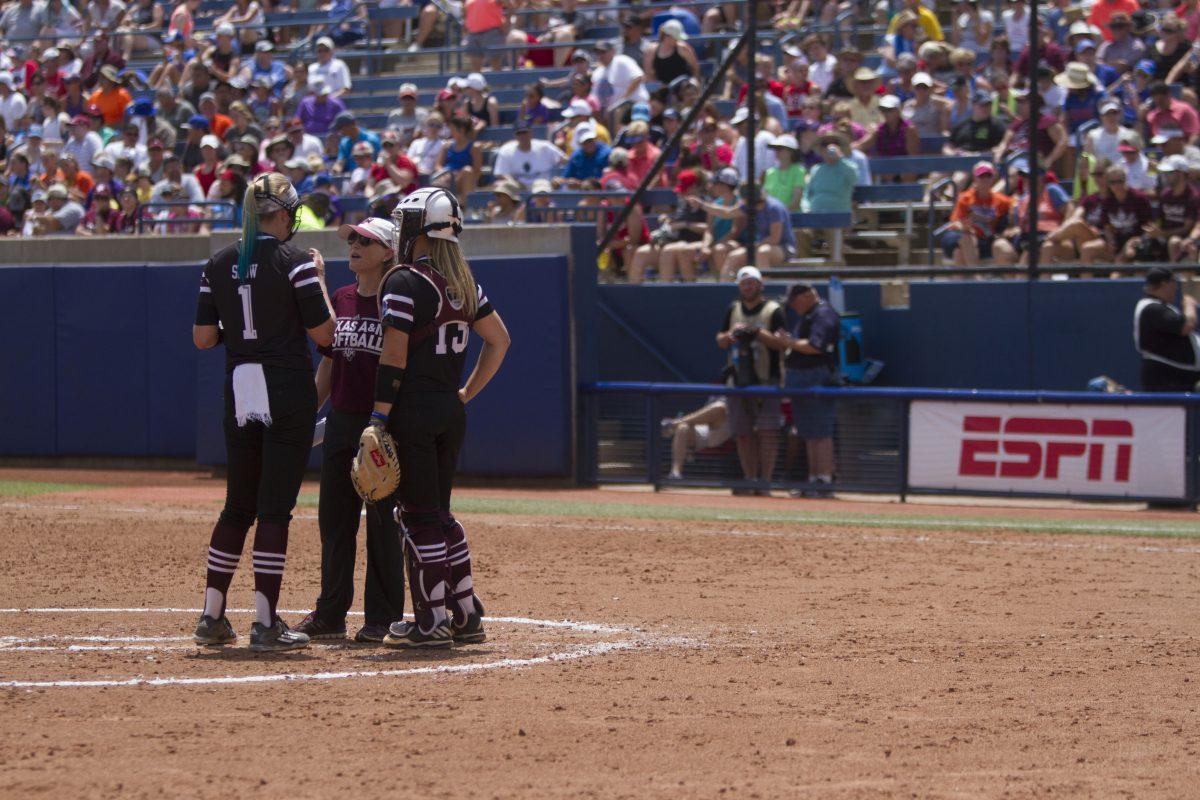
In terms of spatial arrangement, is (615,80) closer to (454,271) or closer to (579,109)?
(579,109)

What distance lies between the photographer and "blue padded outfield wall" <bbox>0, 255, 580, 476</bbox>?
17047 mm

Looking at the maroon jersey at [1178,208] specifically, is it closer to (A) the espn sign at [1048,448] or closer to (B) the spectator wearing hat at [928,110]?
(A) the espn sign at [1048,448]

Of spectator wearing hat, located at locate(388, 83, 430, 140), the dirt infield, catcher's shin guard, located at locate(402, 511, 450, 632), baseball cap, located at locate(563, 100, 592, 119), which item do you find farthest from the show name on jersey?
spectator wearing hat, located at locate(388, 83, 430, 140)

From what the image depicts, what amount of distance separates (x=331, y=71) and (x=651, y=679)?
61.6 feet

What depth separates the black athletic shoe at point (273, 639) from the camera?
7.40 meters

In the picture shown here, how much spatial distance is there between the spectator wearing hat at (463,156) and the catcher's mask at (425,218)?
1221 centimetres

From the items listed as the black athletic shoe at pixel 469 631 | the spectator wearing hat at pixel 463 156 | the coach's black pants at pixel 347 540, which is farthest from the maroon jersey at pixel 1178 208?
the coach's black pants at pixel 347 540

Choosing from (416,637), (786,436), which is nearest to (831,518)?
(786,436)

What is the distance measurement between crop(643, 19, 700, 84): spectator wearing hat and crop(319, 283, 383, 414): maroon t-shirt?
1329 centimetres

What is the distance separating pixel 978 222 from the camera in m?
16.4

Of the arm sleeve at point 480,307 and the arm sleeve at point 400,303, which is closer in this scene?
the arm sleeve at point 400,303

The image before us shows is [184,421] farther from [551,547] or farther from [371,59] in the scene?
[371,59]

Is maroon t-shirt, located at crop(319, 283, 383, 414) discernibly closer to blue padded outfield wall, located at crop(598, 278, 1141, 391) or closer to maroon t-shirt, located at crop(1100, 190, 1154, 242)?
blue padded outfield wall, located at crop(598, 278, 1141, 391)

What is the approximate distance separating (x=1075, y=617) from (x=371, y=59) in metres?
18.6
